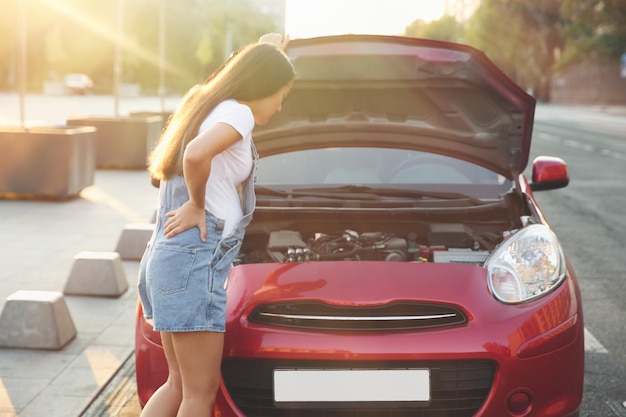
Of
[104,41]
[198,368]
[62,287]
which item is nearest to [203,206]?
[198,368]

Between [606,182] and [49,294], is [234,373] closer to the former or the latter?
[49,294]

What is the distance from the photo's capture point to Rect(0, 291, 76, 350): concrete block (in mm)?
4887

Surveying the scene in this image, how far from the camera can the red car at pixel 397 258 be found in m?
3.01

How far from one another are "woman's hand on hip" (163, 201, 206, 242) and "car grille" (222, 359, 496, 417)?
0.56 metres

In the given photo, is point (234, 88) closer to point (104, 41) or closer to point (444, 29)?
point (104, 41)

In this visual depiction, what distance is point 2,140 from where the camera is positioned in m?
11.1

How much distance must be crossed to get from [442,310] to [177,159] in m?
1.08

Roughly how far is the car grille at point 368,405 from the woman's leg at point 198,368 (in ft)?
0.64

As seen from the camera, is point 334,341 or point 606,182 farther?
point 606,182

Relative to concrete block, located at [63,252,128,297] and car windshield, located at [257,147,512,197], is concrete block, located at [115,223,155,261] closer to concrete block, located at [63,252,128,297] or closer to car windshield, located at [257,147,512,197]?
concrete block, located at [63,252,128,297]

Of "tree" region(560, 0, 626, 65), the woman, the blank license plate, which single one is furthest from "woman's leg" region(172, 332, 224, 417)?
"tree" region(560, 0, 626, 65)

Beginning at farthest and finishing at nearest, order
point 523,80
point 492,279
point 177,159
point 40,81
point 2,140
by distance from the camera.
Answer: point 523,80
point 40,81
point 2,140
point 492,279
point 177,159

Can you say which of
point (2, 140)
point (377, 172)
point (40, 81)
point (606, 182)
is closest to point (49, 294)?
point (377, 172)

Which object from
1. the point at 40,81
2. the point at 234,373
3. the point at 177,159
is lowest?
the point at 40,81
